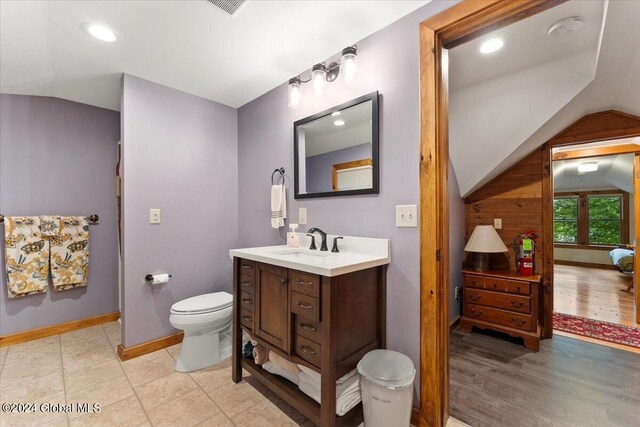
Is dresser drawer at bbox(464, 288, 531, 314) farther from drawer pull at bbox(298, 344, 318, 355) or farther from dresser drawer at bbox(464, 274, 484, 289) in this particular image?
drawer pull at bbox(298, 344, 318, 355)

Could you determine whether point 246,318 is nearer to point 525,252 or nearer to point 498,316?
point 498,316

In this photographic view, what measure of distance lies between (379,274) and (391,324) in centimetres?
30

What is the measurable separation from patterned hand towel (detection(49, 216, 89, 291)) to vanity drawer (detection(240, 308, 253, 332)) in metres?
1.98

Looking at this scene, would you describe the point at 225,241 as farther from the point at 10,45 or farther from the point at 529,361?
the point at 529,361

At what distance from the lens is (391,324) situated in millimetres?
1576

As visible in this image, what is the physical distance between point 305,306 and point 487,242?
2144mm

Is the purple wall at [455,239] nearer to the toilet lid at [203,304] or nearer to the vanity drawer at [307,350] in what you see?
the vanity drawer at [307,350]

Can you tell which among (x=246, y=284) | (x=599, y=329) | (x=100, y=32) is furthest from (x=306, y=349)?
(x=599, y=329)

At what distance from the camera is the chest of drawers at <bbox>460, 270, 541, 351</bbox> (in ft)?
7.67

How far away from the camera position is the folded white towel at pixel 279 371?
63.3 inches

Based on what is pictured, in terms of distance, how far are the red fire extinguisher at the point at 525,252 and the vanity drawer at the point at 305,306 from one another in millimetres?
2308

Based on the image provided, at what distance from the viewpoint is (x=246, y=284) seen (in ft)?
5.75

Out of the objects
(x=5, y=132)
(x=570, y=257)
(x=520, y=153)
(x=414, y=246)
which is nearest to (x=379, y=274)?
(x=414, y=246)

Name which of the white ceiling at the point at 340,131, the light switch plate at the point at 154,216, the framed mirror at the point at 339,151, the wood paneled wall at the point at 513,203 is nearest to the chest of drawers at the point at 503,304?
the wood paneled wall at the point at 513,203
